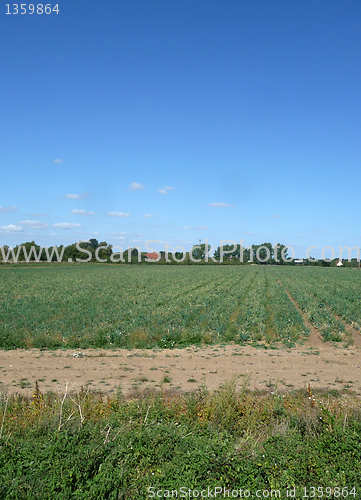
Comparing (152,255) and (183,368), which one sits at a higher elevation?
(152,255)

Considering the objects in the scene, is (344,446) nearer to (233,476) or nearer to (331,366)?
(233,476)

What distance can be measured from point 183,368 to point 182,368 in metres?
0.03

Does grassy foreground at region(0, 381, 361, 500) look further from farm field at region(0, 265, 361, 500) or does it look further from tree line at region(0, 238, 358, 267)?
A: tree line at region(0, 238, 358, 267)

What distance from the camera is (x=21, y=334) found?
47.5 feet

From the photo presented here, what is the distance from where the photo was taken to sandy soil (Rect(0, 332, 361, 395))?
30.8 feet

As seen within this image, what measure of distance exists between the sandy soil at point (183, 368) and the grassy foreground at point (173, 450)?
2.09m

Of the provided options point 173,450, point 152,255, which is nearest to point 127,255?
point 152,255

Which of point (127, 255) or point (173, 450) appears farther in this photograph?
point (127, 255)

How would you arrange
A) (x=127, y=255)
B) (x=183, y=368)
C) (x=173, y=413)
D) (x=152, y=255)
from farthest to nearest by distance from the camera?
(x=152, y=255)
(x=127, y=255)
(x=183, y=368)
(x=173, y=413)

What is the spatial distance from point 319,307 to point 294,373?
562 inches

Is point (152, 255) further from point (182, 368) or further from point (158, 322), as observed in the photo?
point (182, 368)

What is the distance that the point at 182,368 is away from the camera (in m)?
11.0

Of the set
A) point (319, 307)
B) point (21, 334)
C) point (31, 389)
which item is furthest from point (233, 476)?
point (319, 307)

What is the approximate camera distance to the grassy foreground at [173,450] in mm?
4496
